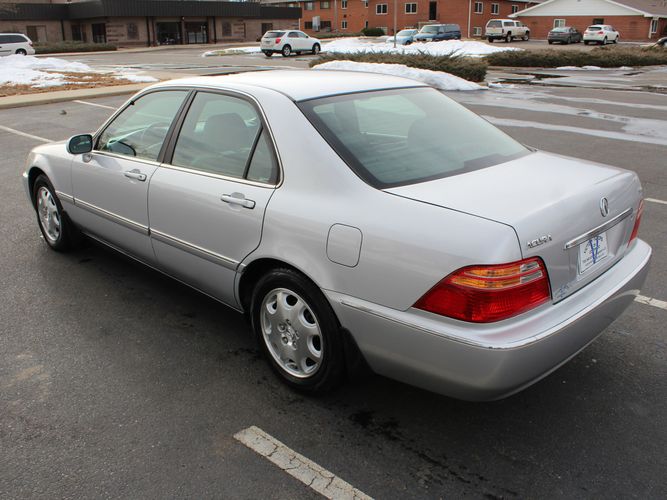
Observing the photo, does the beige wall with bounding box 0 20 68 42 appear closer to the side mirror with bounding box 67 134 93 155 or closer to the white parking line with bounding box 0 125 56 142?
the white parking line with bounding box 0 125 56 142

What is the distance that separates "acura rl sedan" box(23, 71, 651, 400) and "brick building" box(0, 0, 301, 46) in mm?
55167

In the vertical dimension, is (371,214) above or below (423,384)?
above

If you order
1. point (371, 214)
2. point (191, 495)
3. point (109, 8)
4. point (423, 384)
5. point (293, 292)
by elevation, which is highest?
point (109, 8)

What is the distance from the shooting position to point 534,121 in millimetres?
12734

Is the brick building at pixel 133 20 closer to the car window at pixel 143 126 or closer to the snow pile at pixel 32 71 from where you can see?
the snow pile at pixel 32 71

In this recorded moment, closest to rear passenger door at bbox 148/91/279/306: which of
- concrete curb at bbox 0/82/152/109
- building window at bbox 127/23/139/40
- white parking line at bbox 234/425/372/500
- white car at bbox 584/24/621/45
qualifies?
white parking line at bbox 234/425/372/500

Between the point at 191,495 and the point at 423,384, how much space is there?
1087mm

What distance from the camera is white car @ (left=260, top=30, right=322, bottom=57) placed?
130 ft

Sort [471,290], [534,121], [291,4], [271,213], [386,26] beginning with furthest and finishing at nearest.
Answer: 1. [291,4]
2. [386,26]
3. [534,121]
4. [271,213]
5. [471,290]

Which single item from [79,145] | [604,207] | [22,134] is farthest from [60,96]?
[604,207]

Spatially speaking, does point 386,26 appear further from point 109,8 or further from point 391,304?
point 391,304

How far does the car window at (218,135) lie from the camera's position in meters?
3.48

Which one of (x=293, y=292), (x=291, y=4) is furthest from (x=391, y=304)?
(x=291, y=4)

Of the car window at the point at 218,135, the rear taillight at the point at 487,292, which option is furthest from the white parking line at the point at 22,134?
the rear taillight at the point at 487,292
